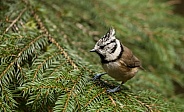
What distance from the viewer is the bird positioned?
1.83m

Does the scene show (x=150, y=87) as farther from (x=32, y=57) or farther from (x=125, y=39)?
(x=32, y=57)

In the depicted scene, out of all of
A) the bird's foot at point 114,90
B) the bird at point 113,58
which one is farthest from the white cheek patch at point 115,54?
the bird's foot at point 114,90

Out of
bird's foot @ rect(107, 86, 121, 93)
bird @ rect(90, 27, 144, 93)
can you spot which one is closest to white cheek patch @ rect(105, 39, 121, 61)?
bird @ rect(90, 27, 144, 93)

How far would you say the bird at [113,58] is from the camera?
1.83 meters

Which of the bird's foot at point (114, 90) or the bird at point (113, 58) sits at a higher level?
the bird at point (113, 58)

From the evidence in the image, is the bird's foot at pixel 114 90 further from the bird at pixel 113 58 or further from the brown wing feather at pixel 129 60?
the brown wing feather at pixel 129 60

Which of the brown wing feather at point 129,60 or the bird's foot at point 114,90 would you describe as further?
the brown wing feather at point 129,60

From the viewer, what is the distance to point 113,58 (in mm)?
1889

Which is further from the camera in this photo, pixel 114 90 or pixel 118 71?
pixel 118 71

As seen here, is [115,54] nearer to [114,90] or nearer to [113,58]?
[113,58]

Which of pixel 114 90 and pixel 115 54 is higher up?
pixel 115 54

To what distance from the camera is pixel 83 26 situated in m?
2.58

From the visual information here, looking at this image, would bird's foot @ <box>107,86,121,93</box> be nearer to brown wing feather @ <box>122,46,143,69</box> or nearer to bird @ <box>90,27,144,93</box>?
bird @ <box>90,27,144,93</box>

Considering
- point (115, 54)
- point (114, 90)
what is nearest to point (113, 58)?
point (115, 54)
